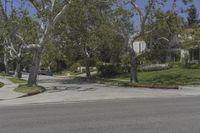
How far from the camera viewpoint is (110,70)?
203 ft

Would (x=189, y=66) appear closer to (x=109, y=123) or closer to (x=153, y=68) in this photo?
(x=153, y=68)

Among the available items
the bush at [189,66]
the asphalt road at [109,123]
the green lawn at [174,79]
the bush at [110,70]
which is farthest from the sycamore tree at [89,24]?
the asphalt road at [109,123]

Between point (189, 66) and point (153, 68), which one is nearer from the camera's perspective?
point (189, 66)

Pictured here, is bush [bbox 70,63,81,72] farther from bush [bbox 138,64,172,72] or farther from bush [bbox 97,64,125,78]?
bush [bbox 138,64,172,72]

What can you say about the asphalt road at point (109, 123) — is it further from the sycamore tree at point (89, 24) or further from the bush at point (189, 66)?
the bush at point (189, 66)

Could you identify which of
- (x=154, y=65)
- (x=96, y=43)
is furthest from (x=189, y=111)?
(x=154, y=65)

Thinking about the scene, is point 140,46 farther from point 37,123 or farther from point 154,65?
point 37,123

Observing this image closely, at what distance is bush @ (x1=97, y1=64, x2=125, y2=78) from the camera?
61656mm

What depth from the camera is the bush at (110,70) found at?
61.7m

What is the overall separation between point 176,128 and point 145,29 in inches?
1192

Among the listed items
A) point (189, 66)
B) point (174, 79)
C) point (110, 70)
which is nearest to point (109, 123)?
point (174, 79)

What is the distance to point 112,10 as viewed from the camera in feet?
135

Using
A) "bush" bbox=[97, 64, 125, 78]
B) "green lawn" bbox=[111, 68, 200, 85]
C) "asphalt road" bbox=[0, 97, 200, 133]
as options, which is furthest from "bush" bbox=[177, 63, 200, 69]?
"asphalt road" bbox=[0, 97, 200, 133]

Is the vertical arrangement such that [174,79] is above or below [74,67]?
below
